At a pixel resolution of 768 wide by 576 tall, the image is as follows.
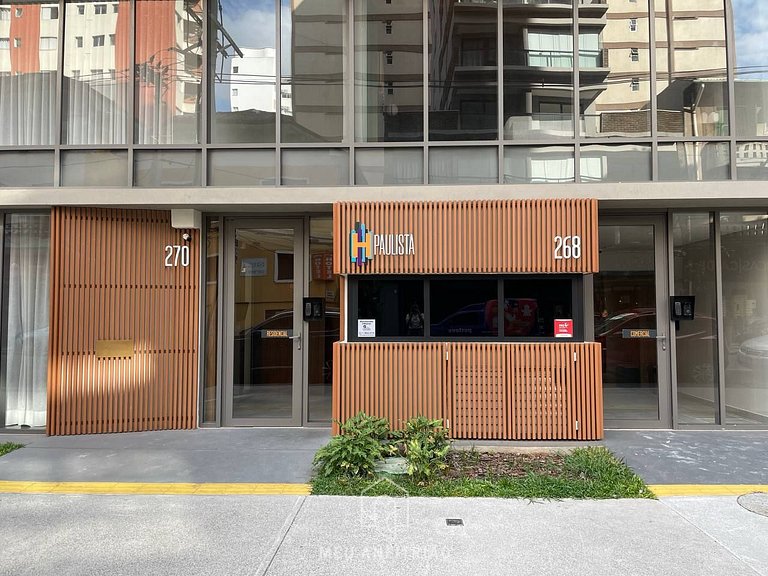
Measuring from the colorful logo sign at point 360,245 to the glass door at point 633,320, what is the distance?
3266 millimetres

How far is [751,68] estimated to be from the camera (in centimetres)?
711

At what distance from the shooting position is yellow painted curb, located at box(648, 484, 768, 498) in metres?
4.93

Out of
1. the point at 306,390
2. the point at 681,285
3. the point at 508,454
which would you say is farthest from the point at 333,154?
the point at 681,285

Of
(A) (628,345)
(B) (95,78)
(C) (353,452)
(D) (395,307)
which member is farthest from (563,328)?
(B) (95,78)

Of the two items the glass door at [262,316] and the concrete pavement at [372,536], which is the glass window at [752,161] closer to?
the concrete pavement at [372,536]

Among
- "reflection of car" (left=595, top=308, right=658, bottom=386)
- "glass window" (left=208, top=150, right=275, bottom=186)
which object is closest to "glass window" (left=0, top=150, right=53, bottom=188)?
"glass window" (left=208, top=150, right=275, bottom=186)

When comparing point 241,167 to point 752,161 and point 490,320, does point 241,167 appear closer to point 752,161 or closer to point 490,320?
point 490,320

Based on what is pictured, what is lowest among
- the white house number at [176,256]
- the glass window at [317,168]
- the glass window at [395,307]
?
the glass window at [395,307]

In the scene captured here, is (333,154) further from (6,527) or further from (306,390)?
(6,527)

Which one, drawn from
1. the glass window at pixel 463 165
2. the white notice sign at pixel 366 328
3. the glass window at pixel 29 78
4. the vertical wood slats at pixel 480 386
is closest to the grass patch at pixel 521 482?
the vertical wood slats at pixel 480 386

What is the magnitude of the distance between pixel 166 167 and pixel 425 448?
5195 mm

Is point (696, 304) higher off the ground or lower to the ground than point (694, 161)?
lower

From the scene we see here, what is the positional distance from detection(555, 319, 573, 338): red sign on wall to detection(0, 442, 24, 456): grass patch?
698 cm

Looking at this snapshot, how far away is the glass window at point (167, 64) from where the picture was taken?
7.36 meters
